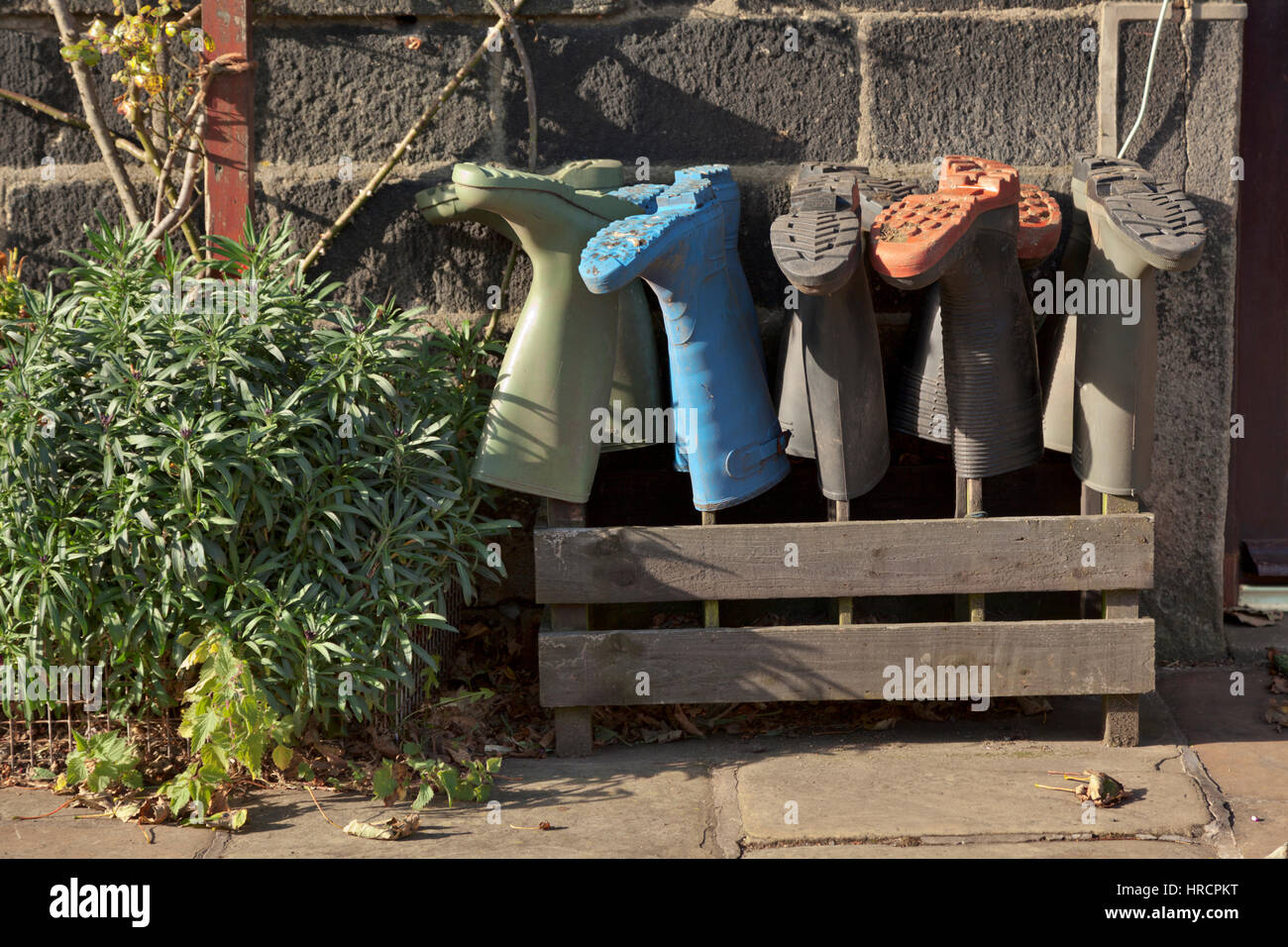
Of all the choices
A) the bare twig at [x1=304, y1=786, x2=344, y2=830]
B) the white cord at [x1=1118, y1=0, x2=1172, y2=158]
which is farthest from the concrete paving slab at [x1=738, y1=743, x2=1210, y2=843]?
the white cord at [x1=1118, y1=0, x2=1172, y2=158]

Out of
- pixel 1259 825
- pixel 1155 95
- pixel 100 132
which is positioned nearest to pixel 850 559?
pixel 1259 825

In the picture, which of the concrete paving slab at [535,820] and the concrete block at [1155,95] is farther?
the concrete block at [1155,95]

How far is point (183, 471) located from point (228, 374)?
0.26m

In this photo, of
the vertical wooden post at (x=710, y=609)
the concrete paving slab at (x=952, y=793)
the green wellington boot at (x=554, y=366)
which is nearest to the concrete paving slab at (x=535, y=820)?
the concrete paving slab at (x=952, y=793)

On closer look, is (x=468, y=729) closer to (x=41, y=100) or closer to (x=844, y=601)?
(x=844, y=601)

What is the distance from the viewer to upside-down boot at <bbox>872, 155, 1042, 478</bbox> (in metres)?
2.85

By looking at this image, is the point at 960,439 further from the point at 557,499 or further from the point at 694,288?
the point at 557,499

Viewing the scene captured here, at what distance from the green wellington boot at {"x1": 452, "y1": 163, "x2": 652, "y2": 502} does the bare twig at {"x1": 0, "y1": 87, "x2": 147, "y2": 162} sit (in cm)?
111

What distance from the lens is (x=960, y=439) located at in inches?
127

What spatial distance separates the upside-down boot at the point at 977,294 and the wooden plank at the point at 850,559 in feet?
0.68

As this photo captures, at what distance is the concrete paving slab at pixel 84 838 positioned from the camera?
276 centimetres

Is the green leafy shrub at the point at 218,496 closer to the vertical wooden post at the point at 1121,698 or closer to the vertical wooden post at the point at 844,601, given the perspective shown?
the vertical wooden post at the point at 844,601

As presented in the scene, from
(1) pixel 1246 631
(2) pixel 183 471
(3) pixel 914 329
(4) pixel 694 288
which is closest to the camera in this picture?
(2) pixel 183 471

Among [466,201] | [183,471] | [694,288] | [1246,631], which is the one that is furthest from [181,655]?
[1246,631]
